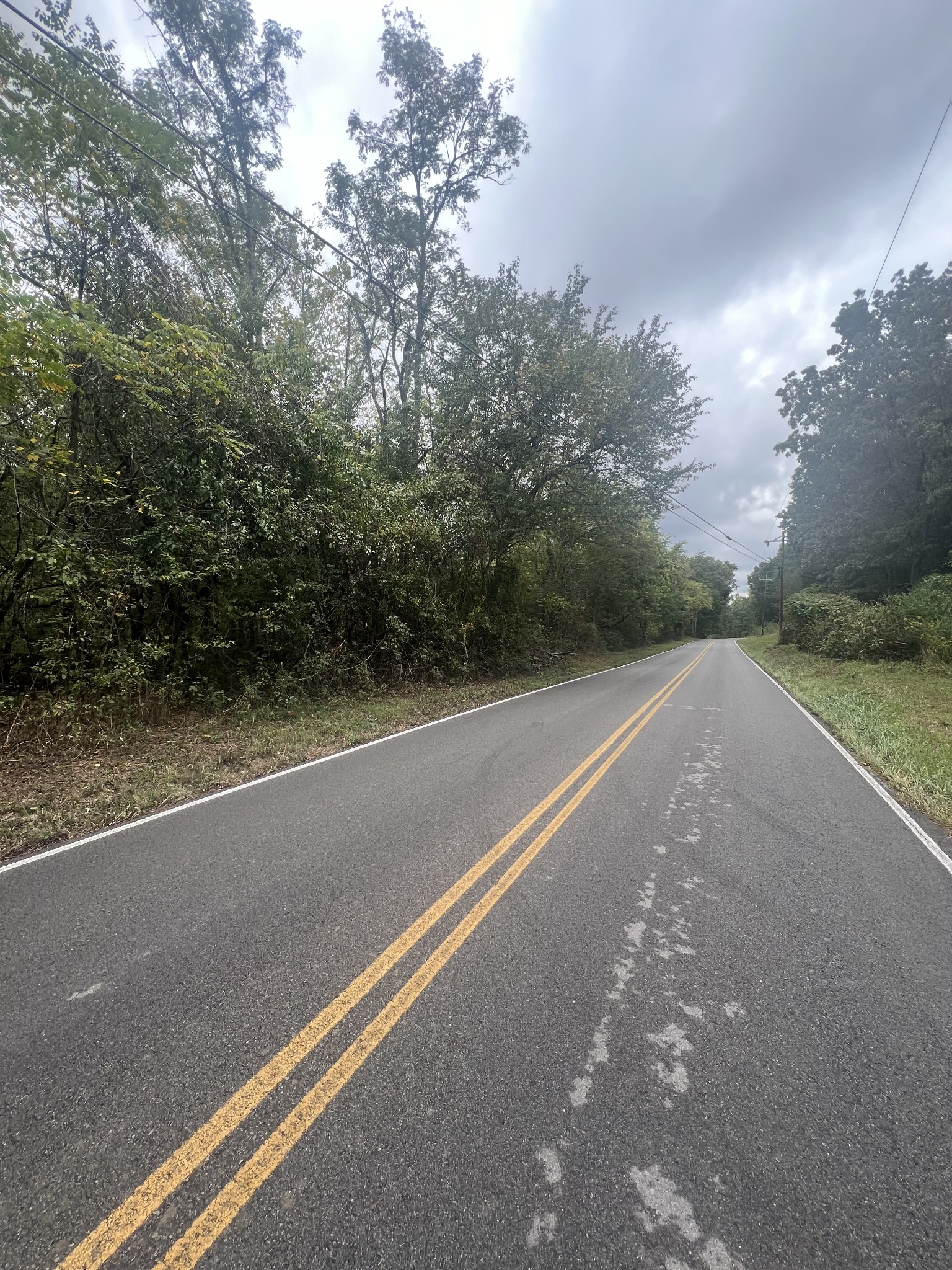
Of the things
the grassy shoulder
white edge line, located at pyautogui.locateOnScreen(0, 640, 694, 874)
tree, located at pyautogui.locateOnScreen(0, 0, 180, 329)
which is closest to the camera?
white edge line, located at pyautogui.locateOnScreen(0, 640, 694, 874)

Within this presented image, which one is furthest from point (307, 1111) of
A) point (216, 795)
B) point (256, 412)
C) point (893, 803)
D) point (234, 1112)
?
point (256, 412)

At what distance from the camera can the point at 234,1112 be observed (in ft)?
5.78

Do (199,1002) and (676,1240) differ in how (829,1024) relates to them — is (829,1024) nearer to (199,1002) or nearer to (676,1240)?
(676,1240)

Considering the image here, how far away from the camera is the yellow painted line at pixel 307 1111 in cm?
138

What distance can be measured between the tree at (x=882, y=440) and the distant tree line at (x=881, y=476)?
0.04 meters

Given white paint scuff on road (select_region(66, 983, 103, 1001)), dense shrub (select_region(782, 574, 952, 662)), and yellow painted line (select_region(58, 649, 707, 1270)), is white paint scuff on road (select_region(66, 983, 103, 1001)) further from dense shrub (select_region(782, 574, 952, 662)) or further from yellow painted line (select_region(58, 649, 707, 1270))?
dense shrub (select_region(782, 574, 952, 662))

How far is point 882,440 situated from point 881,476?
5.73 ft

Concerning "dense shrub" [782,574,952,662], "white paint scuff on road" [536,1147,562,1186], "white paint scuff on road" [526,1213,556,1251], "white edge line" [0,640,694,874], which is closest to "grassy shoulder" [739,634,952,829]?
"dense shrub" [782,574,952,662]

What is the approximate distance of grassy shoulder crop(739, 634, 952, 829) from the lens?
5414mm

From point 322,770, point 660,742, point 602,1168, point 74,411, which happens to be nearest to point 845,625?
point 660,742

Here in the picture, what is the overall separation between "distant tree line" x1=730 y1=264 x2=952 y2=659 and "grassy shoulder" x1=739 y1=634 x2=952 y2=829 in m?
2.05

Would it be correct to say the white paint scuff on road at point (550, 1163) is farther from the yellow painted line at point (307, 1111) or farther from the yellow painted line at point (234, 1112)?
the yellow painted line at point (234, 1112)

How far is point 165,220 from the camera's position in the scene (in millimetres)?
10109

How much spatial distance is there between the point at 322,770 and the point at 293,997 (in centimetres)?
358
